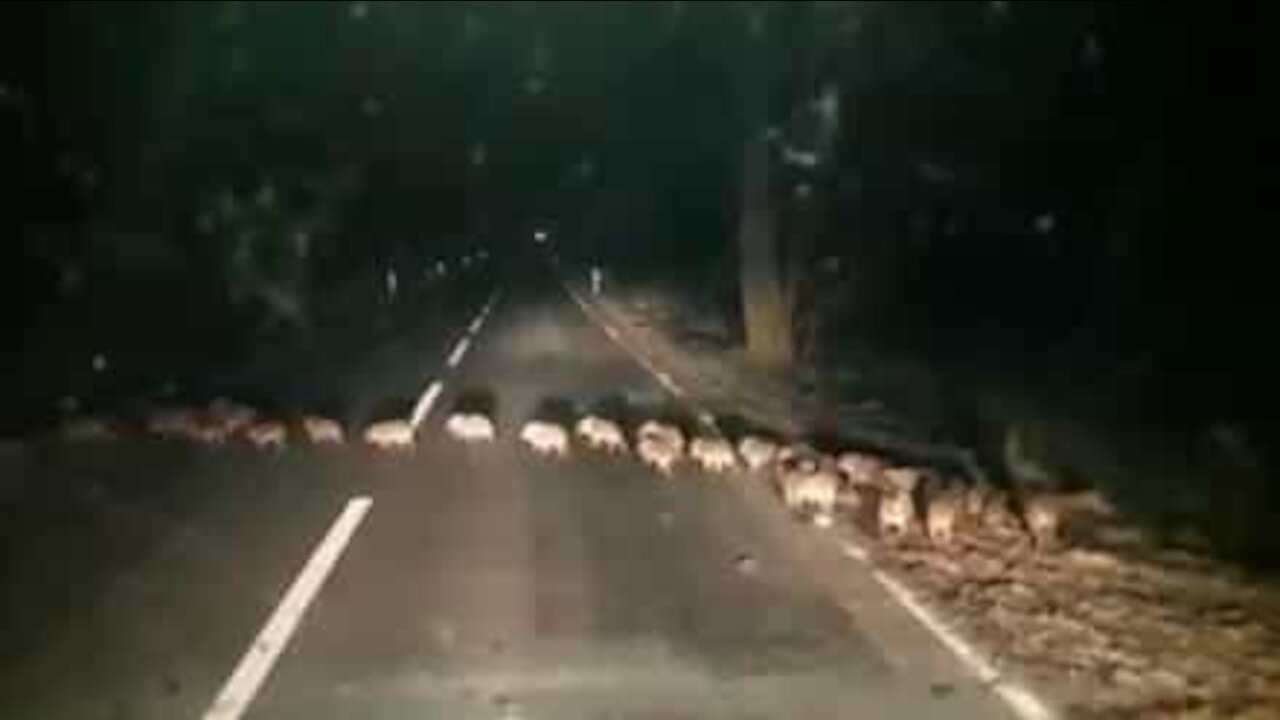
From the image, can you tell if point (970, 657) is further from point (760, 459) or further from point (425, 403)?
Result: point (425, 403)

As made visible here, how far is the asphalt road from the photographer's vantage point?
31.3 ft

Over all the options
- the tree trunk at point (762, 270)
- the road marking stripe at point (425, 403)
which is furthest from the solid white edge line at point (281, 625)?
the tree trunk at point (762, 270)

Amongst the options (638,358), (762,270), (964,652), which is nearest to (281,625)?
(964,652)

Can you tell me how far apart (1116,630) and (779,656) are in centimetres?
223

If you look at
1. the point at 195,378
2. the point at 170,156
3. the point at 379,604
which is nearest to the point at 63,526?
the point at 379,604

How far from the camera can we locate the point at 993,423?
25.8 meters

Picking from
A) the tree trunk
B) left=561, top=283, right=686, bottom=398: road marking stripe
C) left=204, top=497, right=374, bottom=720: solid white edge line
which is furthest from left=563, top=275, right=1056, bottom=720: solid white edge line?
the tree trunk

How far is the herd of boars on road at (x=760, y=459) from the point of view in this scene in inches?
616

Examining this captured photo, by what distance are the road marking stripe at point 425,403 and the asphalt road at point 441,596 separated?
2807 mm

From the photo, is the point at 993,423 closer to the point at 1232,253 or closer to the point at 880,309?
the point at 1232,253

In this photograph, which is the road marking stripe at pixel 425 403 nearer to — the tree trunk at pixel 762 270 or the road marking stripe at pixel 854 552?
the tree trunk at pixel 762 270

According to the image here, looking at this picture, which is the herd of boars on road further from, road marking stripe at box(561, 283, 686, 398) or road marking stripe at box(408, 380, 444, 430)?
road marking stripe at box(561, 283, 686, 398)

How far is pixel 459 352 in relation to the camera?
121 ft

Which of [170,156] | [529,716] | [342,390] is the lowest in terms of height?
[529,716]
